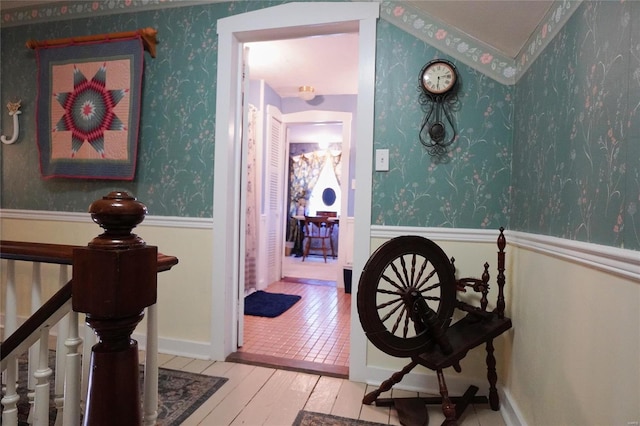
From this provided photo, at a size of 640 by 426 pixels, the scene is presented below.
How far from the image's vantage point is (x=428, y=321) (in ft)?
4.80

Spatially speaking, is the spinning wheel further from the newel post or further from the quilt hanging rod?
the quilt hanging rod

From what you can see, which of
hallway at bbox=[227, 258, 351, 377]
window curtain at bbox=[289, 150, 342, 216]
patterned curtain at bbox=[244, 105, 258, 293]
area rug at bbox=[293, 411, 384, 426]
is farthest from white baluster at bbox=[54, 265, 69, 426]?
window curtain at bbox=[289, 150, 342, 216]

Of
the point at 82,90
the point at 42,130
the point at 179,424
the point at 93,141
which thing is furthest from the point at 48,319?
the point at 42,130

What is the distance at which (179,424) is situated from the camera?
1.52 m

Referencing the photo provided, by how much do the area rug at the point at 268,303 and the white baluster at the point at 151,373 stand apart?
7.12 feet

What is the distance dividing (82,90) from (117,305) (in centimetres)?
251

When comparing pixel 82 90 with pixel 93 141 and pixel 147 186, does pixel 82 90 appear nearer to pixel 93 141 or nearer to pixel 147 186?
pixel 93 141

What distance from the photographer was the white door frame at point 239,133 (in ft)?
6.43

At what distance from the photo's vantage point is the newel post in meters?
0.50

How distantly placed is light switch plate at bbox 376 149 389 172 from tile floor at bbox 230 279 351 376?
48.2 inches

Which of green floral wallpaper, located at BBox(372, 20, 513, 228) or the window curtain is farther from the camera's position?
the window curtain

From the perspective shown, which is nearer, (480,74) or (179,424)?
(179,424)

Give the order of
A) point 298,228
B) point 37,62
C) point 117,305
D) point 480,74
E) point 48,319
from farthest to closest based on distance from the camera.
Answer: point 298,228, point 37,62, point 480,74, point 48,319, point 117,305

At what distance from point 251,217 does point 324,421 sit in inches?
101
